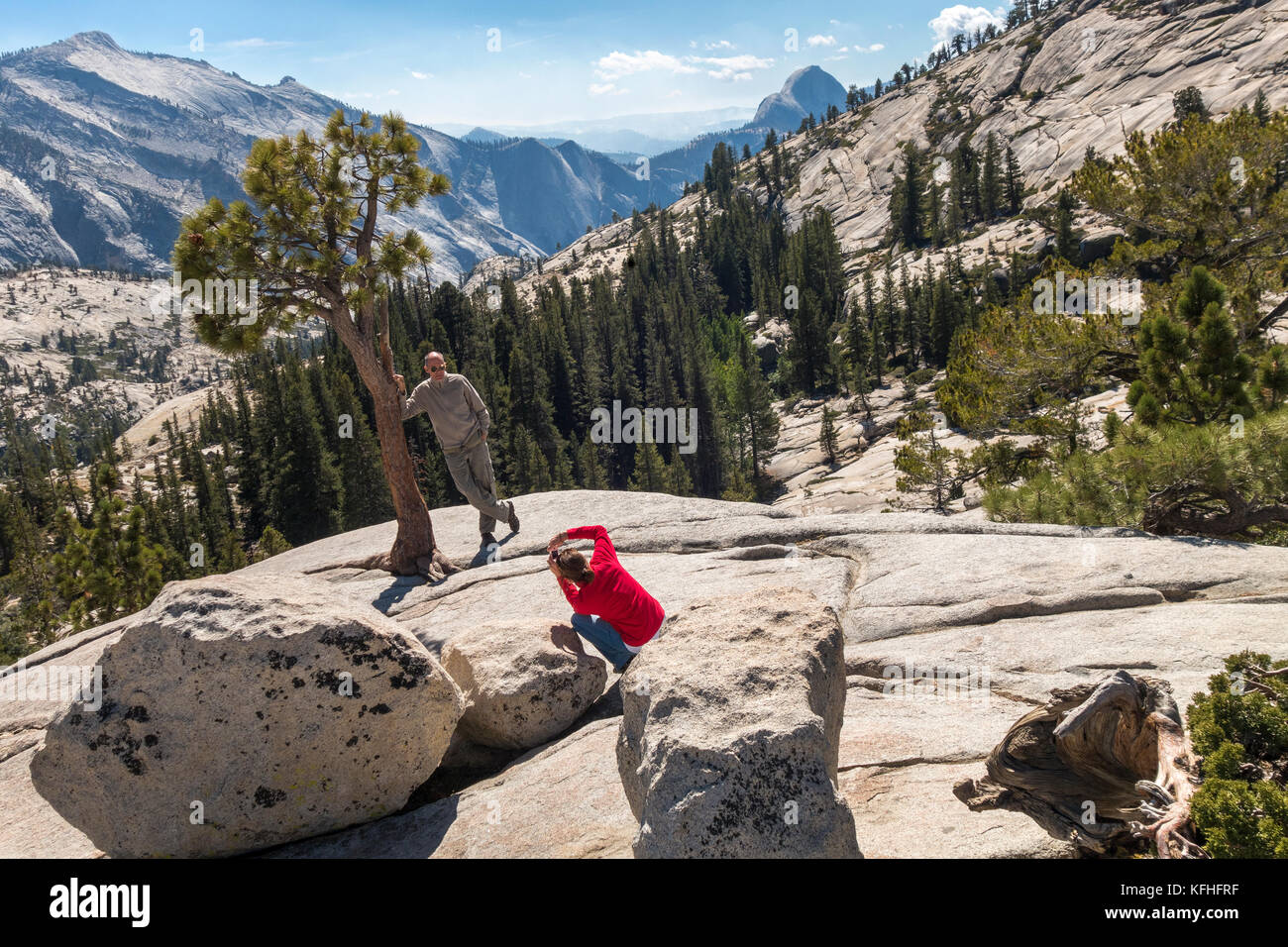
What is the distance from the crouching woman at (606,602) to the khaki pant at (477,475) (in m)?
5.23

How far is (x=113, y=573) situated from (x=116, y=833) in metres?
36.5

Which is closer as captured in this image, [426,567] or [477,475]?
[426,567]

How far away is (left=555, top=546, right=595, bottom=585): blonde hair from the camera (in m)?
7.80

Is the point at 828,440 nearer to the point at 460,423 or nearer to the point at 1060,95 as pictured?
the point at 460,423

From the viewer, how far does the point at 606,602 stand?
7.95 m

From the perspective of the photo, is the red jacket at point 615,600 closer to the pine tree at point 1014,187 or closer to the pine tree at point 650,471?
the pine tree at point 650,471

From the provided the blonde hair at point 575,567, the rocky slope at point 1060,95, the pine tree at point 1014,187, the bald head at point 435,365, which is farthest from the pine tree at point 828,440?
the pine tree at point 1014,187

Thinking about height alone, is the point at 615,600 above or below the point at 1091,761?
above

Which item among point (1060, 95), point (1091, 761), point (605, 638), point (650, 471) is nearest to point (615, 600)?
point (605, 638)

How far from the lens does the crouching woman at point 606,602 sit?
790cm

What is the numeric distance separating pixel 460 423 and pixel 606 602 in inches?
233
